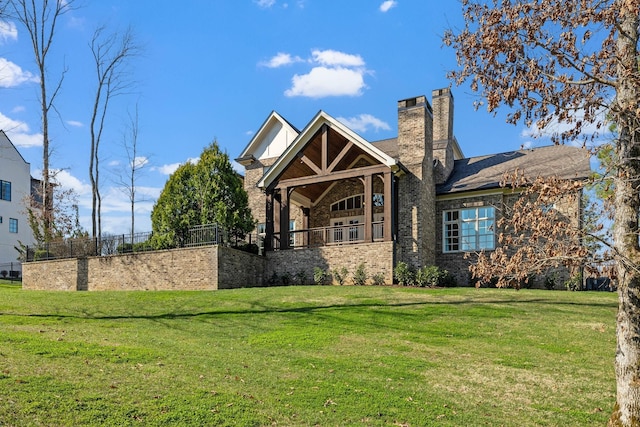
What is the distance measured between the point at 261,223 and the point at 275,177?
5.02 m

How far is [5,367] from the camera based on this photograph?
24.0ft

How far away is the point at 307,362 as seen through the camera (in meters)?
8.98

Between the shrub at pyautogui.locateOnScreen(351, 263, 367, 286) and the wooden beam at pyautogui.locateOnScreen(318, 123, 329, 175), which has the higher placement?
the wooden beam at pyautogui.locateOnScreen(318, 123, 329, 175)

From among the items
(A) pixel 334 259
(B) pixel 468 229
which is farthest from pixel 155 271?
(B) pixel 468 229

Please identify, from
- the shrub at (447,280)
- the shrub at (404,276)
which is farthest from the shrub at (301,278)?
the shrub at (447,280)

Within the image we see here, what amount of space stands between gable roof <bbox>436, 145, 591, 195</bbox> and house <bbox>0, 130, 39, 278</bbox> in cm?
3308

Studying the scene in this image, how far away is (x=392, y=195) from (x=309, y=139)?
450cm

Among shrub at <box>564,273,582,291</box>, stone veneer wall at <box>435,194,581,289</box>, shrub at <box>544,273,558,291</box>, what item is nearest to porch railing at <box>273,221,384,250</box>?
stone veneer wall at <box>435,194,581,289</box>

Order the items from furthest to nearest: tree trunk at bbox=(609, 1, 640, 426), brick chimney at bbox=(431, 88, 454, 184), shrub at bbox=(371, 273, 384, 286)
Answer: brick chimney at bbox=(431, 88, 454, 184)
shrub at bbox=(371, 273, 384, 286)
tree trunk at bbox=(609, 1, 640, 426)

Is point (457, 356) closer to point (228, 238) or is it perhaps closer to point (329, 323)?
point (329, 323)

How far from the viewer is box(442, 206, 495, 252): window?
21.9 metres

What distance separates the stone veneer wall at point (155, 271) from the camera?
1877cm

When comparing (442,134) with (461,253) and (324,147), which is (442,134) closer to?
(461,253)

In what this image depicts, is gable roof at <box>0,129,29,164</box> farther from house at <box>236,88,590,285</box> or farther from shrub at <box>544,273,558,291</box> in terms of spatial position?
shrub at <box>544,273,558,291</box>
